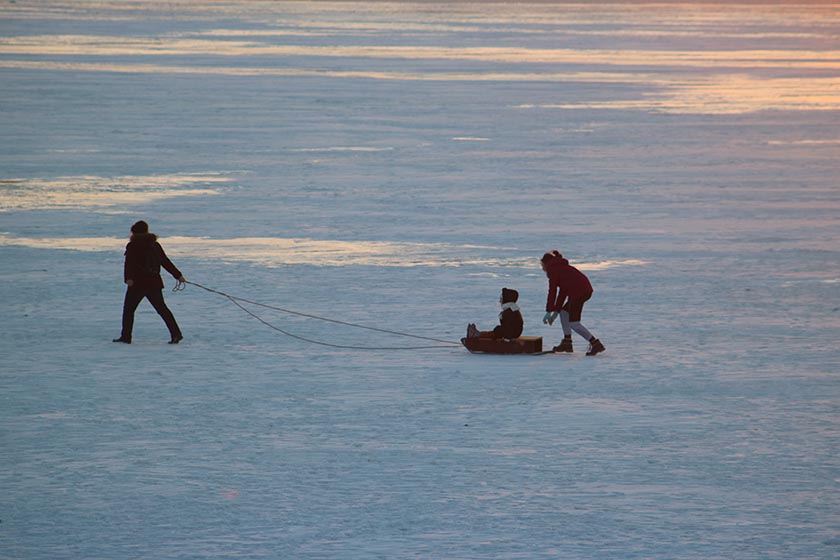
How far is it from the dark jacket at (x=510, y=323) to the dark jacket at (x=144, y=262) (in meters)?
2.55

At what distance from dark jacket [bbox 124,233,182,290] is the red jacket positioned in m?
2.90

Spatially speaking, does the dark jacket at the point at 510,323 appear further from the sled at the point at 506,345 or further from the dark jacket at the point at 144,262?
the dark jacket at the point at 144,262

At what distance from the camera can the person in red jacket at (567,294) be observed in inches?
454

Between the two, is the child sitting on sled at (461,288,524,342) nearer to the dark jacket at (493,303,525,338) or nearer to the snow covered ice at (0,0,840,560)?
the dark jacket at (493,303,525,338)

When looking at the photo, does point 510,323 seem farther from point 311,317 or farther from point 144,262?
point 144,262

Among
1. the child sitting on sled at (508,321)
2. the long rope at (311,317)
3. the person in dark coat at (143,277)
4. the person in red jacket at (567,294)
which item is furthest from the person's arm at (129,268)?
the person in red jacket at (567,294)

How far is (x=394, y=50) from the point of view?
54.8 meters

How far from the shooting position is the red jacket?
11.5m

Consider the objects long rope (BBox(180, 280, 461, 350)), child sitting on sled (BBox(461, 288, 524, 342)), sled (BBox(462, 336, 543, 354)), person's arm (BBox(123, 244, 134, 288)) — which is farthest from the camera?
person's arm (BBox(123, 244, 134, 288))

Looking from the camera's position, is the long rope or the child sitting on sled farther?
the long rope

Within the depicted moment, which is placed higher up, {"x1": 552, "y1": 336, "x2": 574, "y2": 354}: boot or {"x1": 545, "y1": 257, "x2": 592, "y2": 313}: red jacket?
{"x1": 545, "y1": 257, "x2": 592, "y2": 313}: red jacket

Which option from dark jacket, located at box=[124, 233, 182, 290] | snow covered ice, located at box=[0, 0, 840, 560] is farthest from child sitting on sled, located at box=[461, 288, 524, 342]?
dark jacket, located at box=[124, 233, 182, 290]

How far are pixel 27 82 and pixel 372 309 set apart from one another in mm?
27437

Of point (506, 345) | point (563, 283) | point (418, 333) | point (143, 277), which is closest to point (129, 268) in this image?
point (143, 277)
